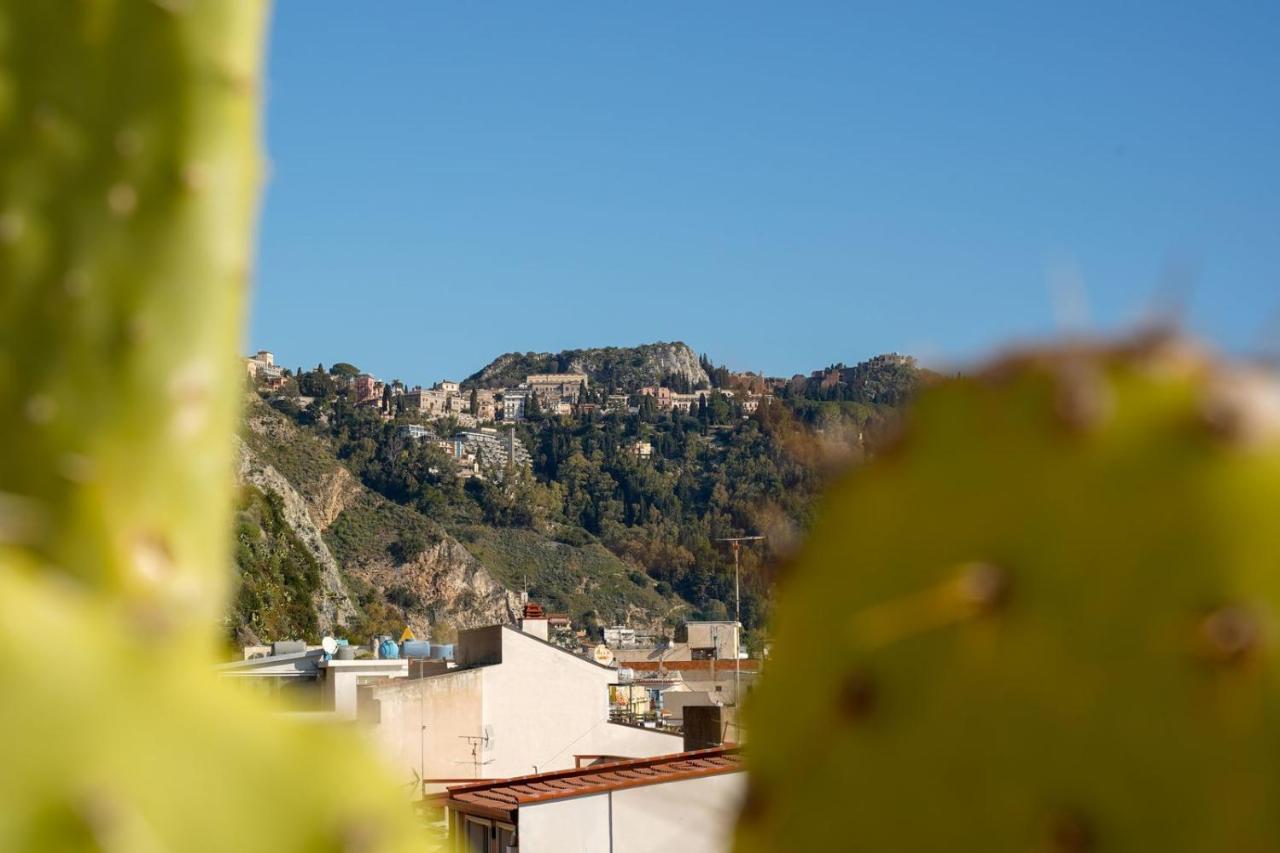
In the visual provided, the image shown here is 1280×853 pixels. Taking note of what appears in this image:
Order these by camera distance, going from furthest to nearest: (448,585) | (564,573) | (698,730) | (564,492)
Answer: (564,492), (564,573), (448,585), (698,730)

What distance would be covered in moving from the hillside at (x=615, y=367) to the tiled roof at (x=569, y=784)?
11147 cm

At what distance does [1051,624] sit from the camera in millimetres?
691

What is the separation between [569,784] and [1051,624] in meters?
10.3

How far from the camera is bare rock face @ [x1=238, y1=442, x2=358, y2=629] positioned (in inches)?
2078

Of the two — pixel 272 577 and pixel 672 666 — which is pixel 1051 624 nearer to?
pixel 672 666

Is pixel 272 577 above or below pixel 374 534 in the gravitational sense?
below

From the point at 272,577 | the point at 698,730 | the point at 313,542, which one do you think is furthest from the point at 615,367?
the point at 698,730

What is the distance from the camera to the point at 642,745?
1955 centimetres

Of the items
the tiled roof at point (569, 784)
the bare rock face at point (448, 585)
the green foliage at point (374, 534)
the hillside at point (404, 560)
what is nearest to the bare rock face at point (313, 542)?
the hillside at point (404, 560)

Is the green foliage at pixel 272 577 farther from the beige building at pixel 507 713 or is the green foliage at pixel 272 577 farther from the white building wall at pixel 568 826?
the white building wall at pixel 568 826

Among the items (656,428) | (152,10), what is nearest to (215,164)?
(152,10)

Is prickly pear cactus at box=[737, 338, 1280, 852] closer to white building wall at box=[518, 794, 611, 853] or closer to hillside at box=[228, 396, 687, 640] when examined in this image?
white building wall at box=[518, 794, 611, 853]

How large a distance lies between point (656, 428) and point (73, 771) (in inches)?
3892

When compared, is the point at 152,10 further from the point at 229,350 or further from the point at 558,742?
the point at 558,742
